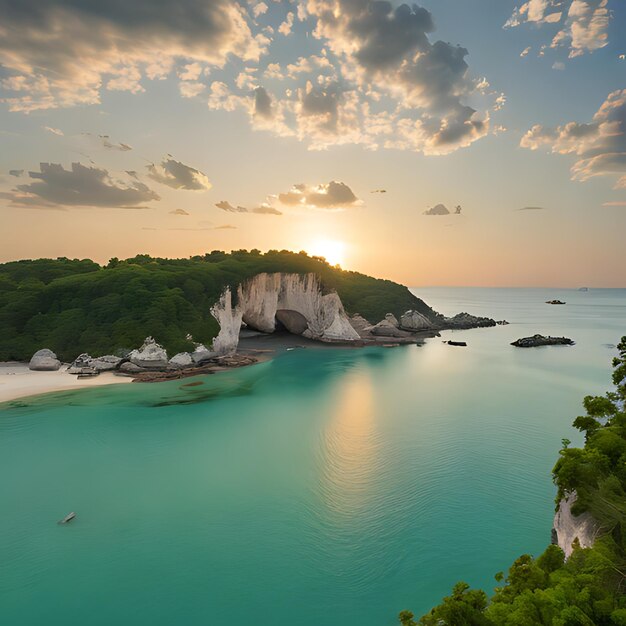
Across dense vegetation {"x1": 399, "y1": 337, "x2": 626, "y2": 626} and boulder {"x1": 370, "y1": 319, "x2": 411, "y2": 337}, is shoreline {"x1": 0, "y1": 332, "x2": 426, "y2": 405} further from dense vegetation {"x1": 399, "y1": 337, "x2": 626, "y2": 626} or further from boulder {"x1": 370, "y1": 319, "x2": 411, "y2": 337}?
dense vegetation {"x1": 399, "y1": 337, "x2": 626, "y2": 626}

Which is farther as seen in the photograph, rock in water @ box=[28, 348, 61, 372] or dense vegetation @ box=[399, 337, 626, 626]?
rock in water @ box=[28, 348, 61, 372]

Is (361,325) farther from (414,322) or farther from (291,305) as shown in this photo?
(291,305)

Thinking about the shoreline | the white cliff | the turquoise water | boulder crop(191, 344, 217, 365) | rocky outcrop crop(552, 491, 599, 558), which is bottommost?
the turquoise water

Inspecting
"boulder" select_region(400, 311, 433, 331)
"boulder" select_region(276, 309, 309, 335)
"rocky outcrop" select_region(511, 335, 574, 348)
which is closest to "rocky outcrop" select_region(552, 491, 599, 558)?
"boulder" select_region(276, 309, 309, 335)

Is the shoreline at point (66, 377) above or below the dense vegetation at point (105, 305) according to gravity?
below

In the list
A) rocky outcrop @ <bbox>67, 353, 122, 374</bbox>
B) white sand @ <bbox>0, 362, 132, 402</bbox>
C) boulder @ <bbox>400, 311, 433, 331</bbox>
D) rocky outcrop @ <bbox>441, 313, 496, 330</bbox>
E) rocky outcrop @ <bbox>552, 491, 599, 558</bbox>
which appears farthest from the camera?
rocky outcrop @ <bbox>441, 313, 496, 330</bbox>

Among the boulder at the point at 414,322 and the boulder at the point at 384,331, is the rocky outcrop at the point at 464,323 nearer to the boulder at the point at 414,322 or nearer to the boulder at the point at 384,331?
the boulder at the point at 414,322

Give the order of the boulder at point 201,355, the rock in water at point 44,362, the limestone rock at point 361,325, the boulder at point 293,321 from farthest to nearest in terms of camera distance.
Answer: the limestone rock at point 361,325 < the boulder at point 293,321 < the boulder at point 201,355 < the rock in water at point 44,362

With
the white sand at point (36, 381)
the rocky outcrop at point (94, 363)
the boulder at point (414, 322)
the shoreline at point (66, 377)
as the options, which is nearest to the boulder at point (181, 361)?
the shoreline at point (66, 377)
